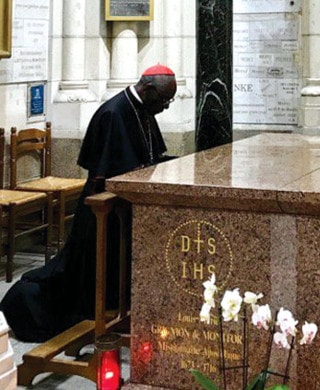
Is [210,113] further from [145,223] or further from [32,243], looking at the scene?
[145,223]

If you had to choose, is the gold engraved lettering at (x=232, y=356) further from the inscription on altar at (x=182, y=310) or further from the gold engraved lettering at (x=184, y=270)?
the gold engraved lettering at (x=184, y=270)

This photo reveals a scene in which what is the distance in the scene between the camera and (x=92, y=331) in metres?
4.57

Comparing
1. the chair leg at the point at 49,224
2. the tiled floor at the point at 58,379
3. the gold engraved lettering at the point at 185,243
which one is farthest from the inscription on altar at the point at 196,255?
the chair leg at the point at 49,224

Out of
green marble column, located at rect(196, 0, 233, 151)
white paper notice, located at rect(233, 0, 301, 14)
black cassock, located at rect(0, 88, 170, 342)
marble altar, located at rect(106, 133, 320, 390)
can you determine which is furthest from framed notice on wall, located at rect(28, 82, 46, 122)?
marble altar, located at rect(106, 133, 320, 390)

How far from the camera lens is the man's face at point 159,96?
4.78 meters

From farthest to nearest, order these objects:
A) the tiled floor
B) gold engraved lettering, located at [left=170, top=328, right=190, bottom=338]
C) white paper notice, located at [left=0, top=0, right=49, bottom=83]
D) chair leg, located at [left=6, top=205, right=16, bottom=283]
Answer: white paper notice, located at [left=0, top=0, right=49, bottom=83] → chair leg, located at [left=6, top=205, right=16, bottom=283] → the tiled floor → gold engraved lettering, located at [left=170, top=328, right=190, bottom=338]

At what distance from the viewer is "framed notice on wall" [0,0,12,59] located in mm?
Answer: 6594

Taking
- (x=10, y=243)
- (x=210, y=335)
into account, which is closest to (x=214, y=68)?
(x=10, y=243)

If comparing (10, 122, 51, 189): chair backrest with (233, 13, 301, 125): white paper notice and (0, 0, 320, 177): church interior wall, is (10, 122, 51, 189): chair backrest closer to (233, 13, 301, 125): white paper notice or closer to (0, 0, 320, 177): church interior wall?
(0, 0, 320, 177): church interior wall

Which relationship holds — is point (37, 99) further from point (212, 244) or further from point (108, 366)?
point (212, 244)

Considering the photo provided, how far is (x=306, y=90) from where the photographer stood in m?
7.37

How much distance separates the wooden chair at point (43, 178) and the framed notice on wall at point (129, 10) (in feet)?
3.56

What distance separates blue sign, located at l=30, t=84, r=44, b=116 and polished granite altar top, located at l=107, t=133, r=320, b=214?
132 inches

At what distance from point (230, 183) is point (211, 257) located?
29 cm
